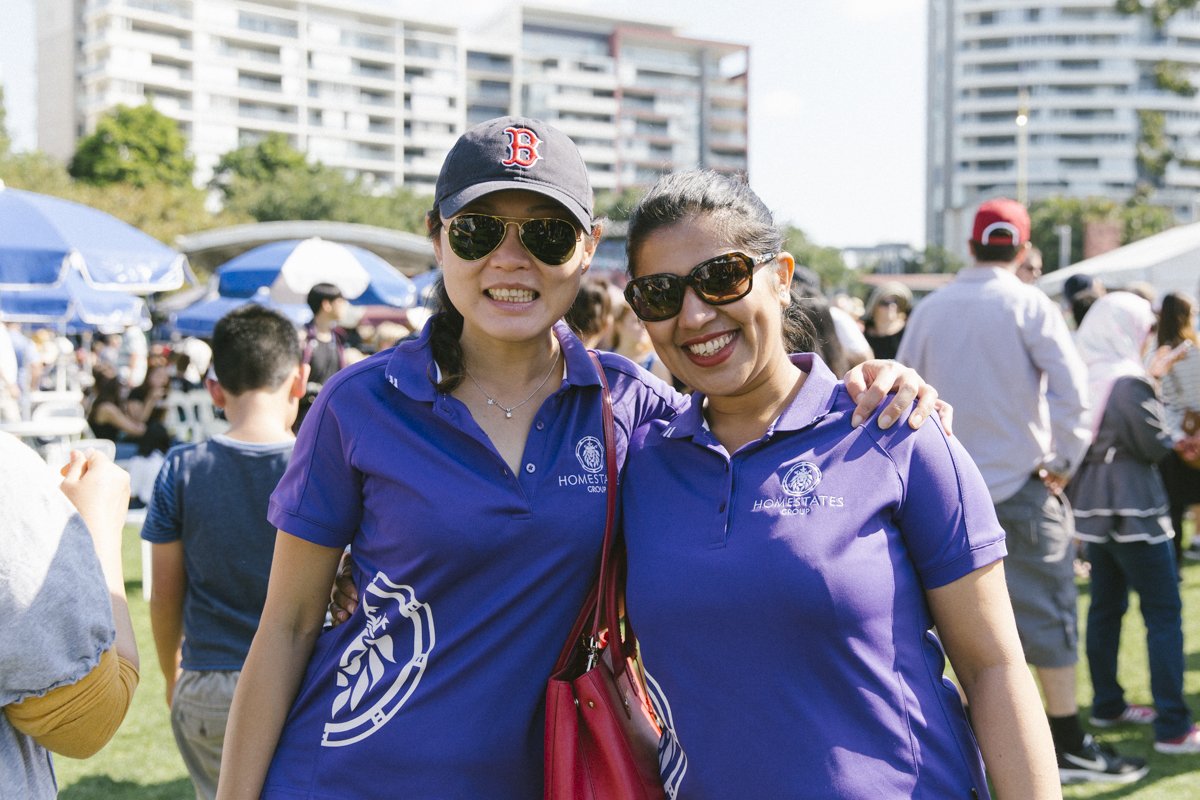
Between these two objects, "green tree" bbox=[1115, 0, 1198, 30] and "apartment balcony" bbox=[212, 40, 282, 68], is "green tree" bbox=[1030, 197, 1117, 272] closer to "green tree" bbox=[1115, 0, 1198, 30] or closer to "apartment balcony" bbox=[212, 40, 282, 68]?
"green tree" bbox=[1115, 0, 1198, 30]

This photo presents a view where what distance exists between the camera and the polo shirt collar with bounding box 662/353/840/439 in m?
1.94

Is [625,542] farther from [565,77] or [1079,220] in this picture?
[565,77]

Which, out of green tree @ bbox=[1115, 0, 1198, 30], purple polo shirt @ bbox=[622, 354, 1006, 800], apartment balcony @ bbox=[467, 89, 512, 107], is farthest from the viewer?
apartment balcony @ bbox=[467, 89, 512, 107]

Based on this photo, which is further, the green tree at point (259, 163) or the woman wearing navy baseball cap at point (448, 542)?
the green tree at point (259, 163)

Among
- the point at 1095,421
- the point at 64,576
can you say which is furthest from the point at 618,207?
the point at 1095,421

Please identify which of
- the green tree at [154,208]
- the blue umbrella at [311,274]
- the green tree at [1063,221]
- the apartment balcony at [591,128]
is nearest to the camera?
the blue umbrella at [311,274]

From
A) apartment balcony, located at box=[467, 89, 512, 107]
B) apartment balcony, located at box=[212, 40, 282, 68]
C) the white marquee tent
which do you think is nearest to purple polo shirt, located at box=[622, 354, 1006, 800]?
the white marquee tent

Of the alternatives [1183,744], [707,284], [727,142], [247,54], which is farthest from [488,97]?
[707,284]

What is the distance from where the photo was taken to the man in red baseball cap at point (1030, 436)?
455cm

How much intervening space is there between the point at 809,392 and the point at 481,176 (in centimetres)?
73

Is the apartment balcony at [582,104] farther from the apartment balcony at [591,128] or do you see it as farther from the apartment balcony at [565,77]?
the apartment balcony at [565,77]

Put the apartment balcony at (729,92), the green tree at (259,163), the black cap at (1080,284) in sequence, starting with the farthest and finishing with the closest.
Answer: the apartment balcony at (729,92), the green tree at (259,163), the black cap at (1080,284)

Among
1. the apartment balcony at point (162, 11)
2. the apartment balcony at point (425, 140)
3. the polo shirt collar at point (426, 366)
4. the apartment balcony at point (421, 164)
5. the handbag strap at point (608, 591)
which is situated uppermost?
the apartment balcony at point (162, 11)

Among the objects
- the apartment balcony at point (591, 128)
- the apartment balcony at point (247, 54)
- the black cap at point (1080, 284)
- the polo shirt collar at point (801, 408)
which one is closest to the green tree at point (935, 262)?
the apartment balcony at point (591, 128)
